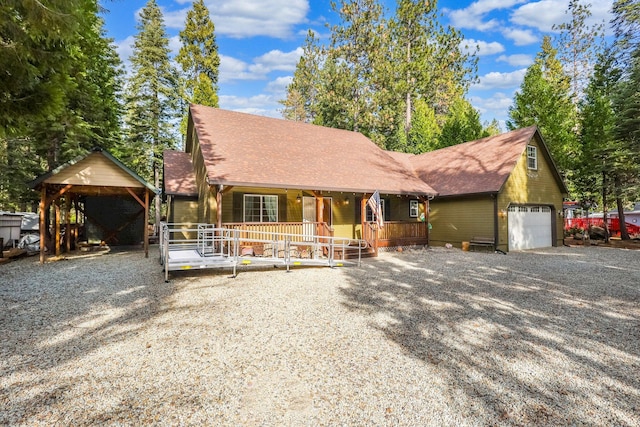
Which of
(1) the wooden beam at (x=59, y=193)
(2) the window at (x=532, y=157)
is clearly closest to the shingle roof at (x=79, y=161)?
(1) the wooden beam at (x=59, y=193)

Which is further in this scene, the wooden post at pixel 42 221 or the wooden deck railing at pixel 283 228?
the wooden deck railing at pixel 283 228

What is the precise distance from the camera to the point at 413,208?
1731 cm

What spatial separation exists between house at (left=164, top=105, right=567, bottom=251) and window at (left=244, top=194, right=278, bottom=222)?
0.14ft

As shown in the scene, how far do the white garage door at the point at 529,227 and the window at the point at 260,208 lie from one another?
1117 centimetres

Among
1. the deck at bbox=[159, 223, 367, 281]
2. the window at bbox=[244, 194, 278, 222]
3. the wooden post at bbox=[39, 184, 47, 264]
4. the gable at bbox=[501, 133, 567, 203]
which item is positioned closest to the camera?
the deck at bbox=[159, 223, 367, 281]

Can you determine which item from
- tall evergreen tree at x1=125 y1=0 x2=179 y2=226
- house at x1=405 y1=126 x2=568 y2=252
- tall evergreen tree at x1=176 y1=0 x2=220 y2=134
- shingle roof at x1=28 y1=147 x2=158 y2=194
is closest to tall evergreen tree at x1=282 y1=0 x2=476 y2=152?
tall evergreen tree at x1=176 y1=0 x2=220 y2=134

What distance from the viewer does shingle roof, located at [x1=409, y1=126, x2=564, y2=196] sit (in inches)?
590

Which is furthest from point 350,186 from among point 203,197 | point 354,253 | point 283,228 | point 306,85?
point 306,85

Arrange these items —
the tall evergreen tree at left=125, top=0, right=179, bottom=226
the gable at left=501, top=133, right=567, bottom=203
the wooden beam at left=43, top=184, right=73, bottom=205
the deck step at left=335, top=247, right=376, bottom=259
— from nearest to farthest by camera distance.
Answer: the wooden beam at left=43, top=184, right=73, bottom=205 → the deck step at left=335, top=247, right=376, bottom=259 → the gable at left=501, top=133, right=567, bottom=203 → the tall evergreen tree at left=125, top=0, right=179, bottom=226

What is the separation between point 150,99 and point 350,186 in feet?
76.4

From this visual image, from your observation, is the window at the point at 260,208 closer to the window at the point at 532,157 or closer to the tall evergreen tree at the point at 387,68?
the window at the point at 532,157

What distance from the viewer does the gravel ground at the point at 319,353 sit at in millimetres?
2982

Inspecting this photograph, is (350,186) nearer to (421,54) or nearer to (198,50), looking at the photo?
(421,54)

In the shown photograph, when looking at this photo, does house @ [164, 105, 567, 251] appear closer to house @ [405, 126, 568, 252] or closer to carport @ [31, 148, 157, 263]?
house @ [405, 126, 568, 252]
